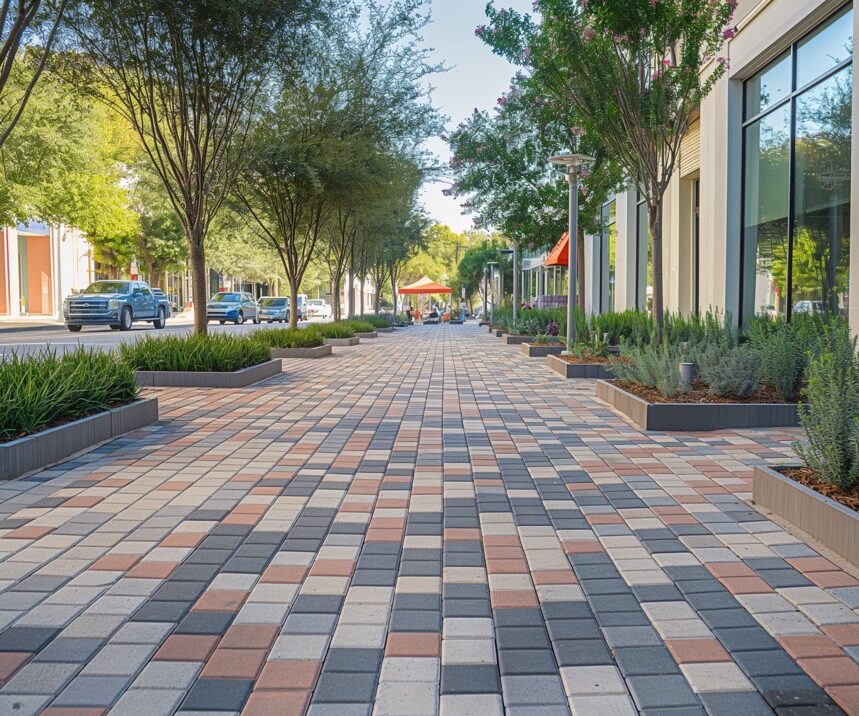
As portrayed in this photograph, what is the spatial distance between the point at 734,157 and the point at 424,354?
27.1ft

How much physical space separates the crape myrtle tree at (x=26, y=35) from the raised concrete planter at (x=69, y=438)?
9.64ft

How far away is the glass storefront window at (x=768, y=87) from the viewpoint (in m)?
12.8

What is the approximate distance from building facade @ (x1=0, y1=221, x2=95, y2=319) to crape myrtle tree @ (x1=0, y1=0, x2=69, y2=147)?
3169cm

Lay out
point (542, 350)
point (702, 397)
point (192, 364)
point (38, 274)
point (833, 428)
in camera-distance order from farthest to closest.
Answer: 1. point (38, 274)
2. point (542, 350)
3. point (192, 364)
4. point (702, 397)
5. point (833, 428)

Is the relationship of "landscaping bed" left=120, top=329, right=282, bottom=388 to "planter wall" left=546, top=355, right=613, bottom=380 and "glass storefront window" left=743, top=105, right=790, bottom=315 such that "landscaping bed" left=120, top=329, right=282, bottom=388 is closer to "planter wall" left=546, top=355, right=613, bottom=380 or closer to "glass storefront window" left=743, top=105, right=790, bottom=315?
"planter wall" left=546, top=355, right=613, bottom=380

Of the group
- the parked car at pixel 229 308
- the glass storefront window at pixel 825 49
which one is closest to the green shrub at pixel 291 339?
the glass storefront window at pixel 825 49

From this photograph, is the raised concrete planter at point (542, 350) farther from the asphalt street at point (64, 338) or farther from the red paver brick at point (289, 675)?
the red paver brick at point (289, 675)

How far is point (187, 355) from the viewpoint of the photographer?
11977 millimetres

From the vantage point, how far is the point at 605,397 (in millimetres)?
9859

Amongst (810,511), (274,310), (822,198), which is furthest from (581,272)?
(810,511)

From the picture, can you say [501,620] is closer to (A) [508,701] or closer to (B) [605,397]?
(A) [508,701]

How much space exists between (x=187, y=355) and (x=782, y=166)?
974cm

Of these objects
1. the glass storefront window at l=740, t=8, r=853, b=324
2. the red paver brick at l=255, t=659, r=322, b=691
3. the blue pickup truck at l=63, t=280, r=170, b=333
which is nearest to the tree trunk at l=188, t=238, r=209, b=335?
the glass storefront window at l=740, t=8, r=853, b=324

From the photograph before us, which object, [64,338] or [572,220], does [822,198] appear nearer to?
[572,220]
